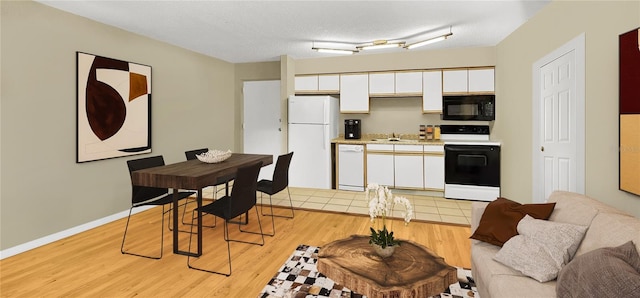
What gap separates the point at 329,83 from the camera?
18.0 feet

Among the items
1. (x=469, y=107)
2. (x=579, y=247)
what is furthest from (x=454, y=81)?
(x=579, y=247)

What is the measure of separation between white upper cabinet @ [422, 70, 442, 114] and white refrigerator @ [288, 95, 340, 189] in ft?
5.11

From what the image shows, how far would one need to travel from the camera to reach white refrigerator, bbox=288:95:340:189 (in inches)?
204

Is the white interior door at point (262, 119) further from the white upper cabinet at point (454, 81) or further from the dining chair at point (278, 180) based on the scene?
the white upper cabinet at point (454, 81)

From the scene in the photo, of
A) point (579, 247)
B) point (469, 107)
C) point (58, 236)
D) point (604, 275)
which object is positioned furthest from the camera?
point (469, 107)

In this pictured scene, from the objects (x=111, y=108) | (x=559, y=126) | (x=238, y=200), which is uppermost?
(x=111, y=108)

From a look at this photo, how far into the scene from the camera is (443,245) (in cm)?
298

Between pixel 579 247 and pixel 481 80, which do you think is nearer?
pixel 579 247

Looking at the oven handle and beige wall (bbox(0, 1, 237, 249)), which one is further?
the oven handle

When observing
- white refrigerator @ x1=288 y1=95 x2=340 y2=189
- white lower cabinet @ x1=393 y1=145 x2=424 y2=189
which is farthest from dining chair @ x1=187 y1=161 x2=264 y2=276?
white lower cabinet @ x1=393 y1=145 x2=424 y2=189

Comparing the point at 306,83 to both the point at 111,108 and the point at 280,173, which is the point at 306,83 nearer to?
the point at 280,173

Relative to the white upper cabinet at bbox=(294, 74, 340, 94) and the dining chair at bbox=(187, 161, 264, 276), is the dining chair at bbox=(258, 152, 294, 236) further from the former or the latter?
the white upper cabinet at bbox=(294, 74, 340, 94)

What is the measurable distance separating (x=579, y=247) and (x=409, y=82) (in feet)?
12.6

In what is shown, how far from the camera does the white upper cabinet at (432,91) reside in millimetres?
4953
